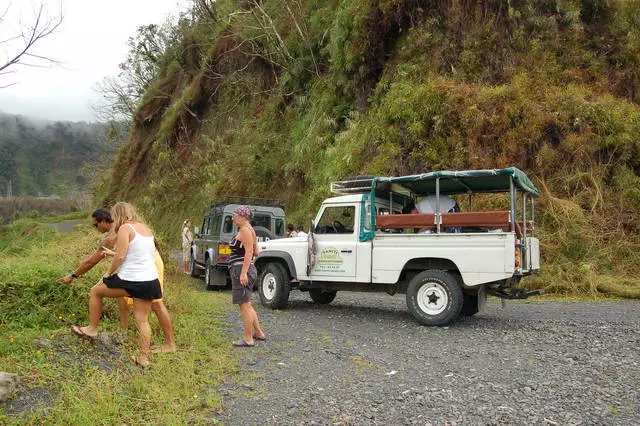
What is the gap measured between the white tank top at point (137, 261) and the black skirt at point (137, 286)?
0.13 ft

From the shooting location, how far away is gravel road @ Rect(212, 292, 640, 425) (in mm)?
4457

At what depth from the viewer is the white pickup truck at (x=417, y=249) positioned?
25.6 feet

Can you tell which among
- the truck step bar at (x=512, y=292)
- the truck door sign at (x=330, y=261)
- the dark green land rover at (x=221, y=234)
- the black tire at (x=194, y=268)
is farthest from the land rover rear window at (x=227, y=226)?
the truck step bar at (x=512, y=292)

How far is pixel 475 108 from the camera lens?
14.9 metres

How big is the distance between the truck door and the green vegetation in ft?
6.72

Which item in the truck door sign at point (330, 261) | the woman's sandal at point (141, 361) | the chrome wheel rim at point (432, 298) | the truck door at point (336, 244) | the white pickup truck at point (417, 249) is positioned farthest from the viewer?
the truck door sign at point (330, 261)

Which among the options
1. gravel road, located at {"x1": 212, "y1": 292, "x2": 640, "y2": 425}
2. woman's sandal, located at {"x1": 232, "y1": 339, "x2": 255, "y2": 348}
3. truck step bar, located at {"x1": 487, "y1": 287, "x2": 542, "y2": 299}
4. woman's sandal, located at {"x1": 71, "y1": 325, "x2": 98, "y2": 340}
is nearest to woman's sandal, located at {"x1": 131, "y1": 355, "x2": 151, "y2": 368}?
woman's sandal, located at {"x1": 71, "y1": 325, "x2": 98, "y2": 340}

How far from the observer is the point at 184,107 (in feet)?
107

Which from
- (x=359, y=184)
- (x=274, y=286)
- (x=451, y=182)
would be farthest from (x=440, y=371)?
(x=274, y=286)

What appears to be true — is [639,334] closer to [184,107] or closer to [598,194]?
[598,194]

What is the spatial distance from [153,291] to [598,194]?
11730 millimetres

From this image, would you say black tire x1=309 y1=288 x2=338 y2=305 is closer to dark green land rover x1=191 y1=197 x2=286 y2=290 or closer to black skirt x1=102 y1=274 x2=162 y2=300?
dark green land rover x1=191 y1=197 x2=286 y2=290

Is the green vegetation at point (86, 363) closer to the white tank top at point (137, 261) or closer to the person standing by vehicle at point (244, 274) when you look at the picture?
the person standing by vehicle at point (244, 274)

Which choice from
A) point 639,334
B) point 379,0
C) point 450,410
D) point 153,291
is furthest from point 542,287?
point 379,0
